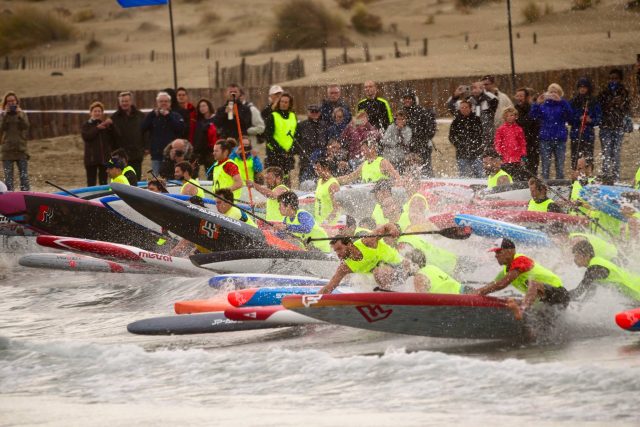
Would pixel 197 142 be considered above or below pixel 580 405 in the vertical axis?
above

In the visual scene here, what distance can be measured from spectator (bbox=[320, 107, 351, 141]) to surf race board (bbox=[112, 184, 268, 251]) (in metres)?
3.67

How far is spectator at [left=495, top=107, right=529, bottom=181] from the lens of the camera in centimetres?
1520

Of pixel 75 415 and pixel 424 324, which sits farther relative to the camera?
pixel 424 324

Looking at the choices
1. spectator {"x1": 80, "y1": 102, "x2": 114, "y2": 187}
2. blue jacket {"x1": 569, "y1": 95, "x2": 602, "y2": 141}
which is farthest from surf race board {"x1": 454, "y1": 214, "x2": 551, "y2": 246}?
spectator {"x1": 80, "y1": 102, "x2": 114, "y2": 187}

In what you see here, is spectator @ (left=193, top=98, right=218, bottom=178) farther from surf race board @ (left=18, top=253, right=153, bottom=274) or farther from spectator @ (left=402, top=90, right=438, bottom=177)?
surf race board @ (left=18, top=253, right=153, bottom=274)

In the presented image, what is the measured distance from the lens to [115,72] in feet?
137

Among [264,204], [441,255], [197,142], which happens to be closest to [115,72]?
[197,142]

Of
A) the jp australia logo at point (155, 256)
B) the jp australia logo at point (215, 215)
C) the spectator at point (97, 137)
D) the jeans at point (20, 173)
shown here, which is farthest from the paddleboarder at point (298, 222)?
the jeans at point (20, 173)

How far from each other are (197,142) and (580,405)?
35.4 feet

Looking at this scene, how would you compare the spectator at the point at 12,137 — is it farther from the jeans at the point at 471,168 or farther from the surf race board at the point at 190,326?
the surf race board at the point at 190,326

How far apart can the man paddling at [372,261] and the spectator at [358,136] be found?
Result: 18.7 ft

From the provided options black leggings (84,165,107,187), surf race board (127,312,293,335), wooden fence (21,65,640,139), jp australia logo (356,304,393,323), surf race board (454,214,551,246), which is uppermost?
wooden fence (21,65,640,139)

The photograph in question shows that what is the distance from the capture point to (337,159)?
15.4 meters

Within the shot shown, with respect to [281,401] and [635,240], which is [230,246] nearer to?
[635,240]
